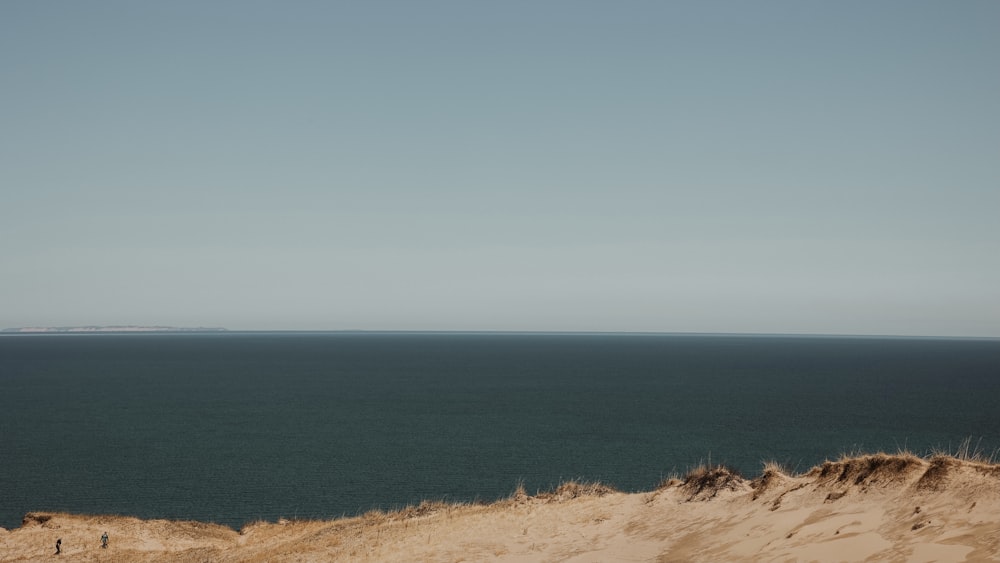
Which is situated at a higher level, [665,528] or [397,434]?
[665,528]

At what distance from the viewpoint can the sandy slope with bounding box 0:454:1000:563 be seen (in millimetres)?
15070

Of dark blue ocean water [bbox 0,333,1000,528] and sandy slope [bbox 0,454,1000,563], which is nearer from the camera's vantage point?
sandy slope [bbox 0,454,1000,563]

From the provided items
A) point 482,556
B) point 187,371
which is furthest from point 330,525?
point 187,371

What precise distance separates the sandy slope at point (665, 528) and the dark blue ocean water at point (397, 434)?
1727 cm

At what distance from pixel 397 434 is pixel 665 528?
63.1 metres

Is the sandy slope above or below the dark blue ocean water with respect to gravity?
above

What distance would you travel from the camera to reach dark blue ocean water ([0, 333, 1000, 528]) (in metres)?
55.1

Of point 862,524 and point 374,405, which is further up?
point 862,524

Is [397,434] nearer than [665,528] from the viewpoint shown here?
No

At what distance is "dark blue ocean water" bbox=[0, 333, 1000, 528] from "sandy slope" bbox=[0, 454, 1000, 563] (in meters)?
17.3

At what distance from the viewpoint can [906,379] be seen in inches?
6511

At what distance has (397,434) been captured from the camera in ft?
267

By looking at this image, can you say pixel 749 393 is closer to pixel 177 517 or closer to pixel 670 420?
pixel 670 420

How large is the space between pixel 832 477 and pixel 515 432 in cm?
6420
